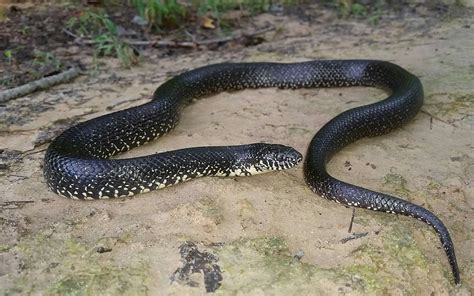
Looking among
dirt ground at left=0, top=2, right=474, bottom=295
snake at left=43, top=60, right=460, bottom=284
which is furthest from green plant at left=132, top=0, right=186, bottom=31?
dirt ground at left=0, top=2, right=474, bottom=295

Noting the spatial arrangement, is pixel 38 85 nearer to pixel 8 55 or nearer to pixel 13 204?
pixel 8 55

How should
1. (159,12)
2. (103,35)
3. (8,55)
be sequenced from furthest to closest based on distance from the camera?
(159,12), (103,35), (8,55)

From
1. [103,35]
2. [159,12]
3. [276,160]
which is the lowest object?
[276,160]

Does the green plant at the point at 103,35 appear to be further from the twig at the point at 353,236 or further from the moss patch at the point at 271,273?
the twig at the point at 353,236

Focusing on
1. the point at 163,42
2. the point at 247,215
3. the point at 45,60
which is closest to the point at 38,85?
the point at 45,60

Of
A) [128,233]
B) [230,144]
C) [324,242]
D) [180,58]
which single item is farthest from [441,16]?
[128,233]

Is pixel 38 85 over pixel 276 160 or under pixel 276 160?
under

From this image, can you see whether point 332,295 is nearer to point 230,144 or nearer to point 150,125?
point 230,144
